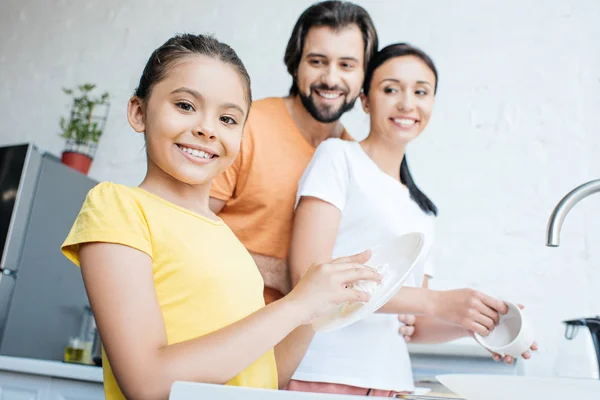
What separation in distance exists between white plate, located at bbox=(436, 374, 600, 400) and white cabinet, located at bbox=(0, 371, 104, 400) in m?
1.00

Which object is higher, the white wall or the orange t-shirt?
the white wall

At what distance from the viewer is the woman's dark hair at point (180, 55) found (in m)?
0.77

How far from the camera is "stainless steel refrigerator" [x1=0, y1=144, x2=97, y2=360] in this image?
1.88m

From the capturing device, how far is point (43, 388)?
1.45m

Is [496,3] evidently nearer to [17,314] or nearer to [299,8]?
[299,8]

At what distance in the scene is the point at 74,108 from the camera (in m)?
2.50

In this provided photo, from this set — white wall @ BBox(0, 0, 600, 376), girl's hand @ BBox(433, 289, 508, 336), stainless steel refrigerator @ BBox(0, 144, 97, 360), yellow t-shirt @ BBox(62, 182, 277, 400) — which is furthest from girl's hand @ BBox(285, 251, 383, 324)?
stainless steel refrigerator @ BBox(0, 144, 97, 360)

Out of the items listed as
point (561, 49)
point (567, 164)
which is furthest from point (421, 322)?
point (561, 49)

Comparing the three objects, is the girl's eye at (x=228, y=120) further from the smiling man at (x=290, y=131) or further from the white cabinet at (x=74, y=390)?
the white cabinet at (x=74, y=390)

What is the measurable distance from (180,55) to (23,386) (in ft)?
3.51

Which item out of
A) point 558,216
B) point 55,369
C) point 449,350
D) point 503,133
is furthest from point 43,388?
point 503,133

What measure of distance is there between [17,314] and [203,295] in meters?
1.45

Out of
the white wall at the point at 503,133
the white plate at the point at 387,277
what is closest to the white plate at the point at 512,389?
the white plate at the point at 387,277

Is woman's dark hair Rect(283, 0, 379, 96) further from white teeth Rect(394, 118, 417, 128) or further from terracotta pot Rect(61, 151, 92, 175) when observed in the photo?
terracotta pot Rect(61, 151, 92, 175)
